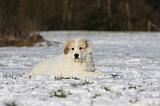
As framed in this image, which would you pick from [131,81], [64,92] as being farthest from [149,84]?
[64,92]

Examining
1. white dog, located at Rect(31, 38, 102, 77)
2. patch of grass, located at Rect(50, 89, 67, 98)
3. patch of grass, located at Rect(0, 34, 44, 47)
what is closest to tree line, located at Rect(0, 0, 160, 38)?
patch of grass, located at Rect(0, 34, 44, 47)

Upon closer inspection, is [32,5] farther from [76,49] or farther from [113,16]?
[76,49]

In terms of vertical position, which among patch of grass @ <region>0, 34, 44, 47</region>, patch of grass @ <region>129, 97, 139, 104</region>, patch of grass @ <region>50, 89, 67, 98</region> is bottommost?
patch of grass @ <region>129, 97, 139, 104</region>

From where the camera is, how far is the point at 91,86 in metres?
9.44

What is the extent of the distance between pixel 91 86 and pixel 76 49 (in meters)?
1.92

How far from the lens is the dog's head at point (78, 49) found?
11.2 m

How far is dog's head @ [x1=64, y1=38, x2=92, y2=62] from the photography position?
1124 cm

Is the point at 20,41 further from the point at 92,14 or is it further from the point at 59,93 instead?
the point at 92,14

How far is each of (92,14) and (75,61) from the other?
4993 cm

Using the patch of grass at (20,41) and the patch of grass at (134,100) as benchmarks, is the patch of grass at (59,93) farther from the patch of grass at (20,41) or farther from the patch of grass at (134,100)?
the patch of grass at (20,41)

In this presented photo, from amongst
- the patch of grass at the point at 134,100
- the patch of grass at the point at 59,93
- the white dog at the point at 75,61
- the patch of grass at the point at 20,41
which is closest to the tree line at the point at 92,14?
the patch of grass at the point at 20,41

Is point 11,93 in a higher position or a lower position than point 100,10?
lower

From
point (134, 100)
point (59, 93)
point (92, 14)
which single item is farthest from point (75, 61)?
point (92, 14)

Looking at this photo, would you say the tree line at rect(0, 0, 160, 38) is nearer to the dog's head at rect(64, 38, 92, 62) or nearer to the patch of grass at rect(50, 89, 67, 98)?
the dog's head at rect(64, 38, 92, 62)
